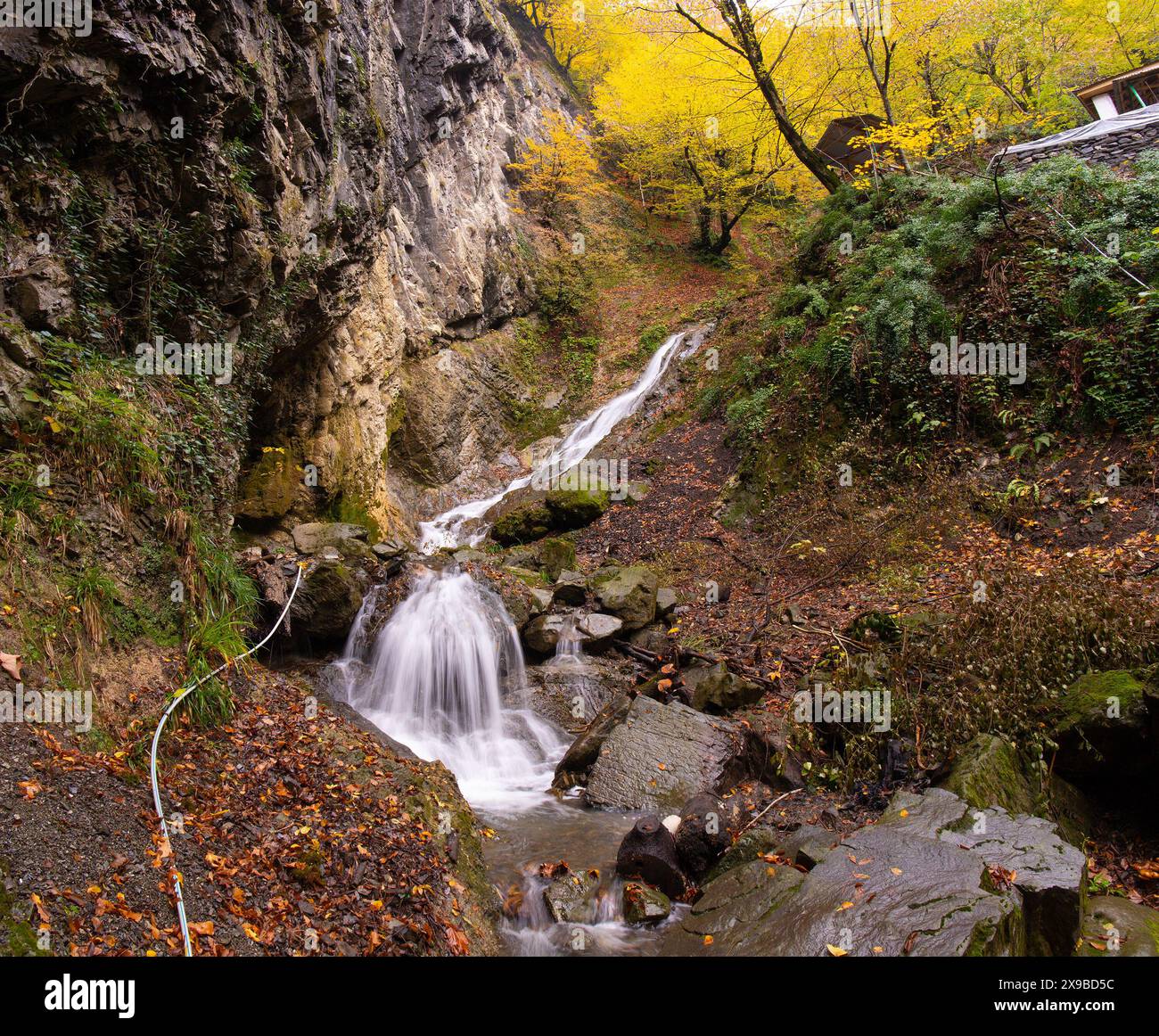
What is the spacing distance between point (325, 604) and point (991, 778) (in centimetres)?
790

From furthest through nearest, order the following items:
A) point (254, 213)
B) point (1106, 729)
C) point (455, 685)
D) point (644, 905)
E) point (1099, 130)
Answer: point (1099, 130), point (455, 685), point (254, 213), point (644, 905), point (1106, 729)

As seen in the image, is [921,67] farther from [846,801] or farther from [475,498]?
[846,801]

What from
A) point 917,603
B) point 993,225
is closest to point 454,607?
point 917,603

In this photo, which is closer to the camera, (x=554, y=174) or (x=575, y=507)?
(x=575, y=507)

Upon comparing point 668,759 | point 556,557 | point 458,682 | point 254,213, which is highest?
point 254,213

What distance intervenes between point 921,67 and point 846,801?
20104 millimetres

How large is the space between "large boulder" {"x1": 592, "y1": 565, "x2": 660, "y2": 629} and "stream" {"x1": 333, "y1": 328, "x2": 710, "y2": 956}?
890 mm

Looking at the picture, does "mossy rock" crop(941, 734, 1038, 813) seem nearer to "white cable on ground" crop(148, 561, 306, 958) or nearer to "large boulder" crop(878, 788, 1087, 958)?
"large boulder" crop(878, 788, 1087, 958)

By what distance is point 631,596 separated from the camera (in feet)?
32.3

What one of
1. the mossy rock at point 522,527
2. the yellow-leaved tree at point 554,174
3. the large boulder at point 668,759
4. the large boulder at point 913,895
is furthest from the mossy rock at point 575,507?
the yellow-leaved tree at point 554,174

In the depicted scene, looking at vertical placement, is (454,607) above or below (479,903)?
above

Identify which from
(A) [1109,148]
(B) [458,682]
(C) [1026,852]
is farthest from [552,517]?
(A) [1109,148]

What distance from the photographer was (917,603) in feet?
23.8

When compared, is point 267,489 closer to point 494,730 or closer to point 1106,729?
point 494,730
